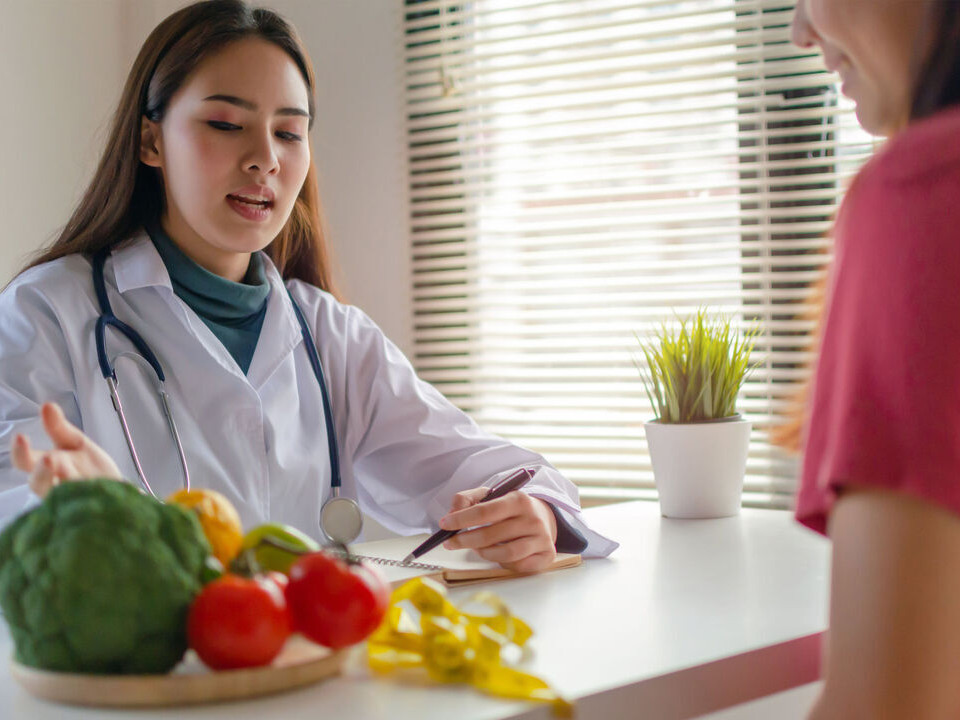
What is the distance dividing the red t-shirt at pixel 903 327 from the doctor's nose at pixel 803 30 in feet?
0.52

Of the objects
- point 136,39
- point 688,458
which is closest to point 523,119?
point 136,39

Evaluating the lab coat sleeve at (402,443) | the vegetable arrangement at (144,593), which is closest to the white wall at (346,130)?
the lab coat sleeve at (402,443)

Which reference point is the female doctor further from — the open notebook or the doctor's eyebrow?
the open notebook

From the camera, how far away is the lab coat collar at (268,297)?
1732 mm

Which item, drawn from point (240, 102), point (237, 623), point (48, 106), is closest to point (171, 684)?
point (237, 623)

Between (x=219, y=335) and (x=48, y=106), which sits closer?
(x=219, y=335)

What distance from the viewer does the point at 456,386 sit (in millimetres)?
3055

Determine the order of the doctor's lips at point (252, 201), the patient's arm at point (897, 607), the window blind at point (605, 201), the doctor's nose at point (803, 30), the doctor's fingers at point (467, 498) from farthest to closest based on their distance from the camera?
the window blind at point (605, 201), the doctor's lips at point (252, 201), the doctor's fingers at point (467, 498), the doctor's nose at point (803, 30), the patient's arm at point (897, 607)

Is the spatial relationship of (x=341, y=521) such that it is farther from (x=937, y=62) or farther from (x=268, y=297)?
(x=937, y=62)

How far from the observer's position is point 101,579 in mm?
744

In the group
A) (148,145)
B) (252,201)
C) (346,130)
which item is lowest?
(252,201)

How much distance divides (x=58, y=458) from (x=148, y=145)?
42.1 inches

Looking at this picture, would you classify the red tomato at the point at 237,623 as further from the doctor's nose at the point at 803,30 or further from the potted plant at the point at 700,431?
the potted plant at the point at 700,431

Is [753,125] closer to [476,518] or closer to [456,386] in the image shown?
[456,386]
